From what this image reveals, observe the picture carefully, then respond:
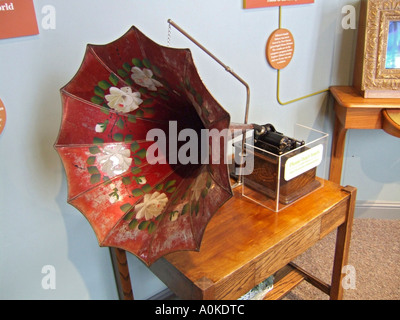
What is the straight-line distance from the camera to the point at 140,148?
1117 mm

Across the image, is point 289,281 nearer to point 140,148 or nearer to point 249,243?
point 249,243

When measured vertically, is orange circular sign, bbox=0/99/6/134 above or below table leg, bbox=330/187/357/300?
above

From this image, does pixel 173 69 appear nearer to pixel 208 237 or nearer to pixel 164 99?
pixel 164 99

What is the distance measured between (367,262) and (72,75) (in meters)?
1.65

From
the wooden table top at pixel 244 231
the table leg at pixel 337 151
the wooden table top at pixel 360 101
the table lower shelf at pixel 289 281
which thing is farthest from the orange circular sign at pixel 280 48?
the table lower shelf at pixel 289 281

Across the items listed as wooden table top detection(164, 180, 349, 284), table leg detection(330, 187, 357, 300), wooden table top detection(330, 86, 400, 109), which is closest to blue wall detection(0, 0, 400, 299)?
wooden table top detection(330, 86, 400, 109)

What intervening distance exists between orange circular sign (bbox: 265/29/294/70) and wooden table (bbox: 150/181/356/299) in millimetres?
604

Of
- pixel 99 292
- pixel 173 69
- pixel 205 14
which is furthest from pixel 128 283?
pixel 205 14

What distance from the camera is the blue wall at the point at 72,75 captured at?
3.57 feet

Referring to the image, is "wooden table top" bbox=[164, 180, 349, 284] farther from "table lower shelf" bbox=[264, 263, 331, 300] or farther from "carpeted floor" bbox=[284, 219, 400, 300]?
"carpeted floor" bbox=[284, 219, 400, 300]

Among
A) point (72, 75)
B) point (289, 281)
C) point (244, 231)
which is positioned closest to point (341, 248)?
point (289, 281)

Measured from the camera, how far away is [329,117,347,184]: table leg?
6.50ft

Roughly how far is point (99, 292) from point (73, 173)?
2.09 ft

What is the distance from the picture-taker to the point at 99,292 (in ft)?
4.71
